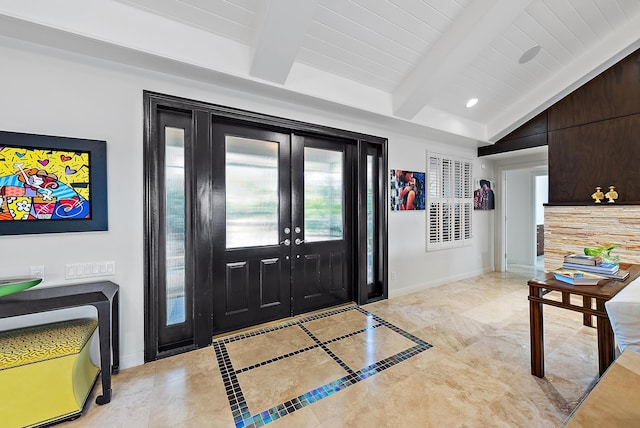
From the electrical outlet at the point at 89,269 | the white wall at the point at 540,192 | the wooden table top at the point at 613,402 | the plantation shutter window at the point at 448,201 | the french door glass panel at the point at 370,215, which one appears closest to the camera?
the wooden table top at the point at 613,402

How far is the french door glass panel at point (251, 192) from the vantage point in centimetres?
293

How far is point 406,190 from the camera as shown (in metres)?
4.18

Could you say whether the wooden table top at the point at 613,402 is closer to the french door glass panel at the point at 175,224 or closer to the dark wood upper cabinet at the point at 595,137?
the french door glass panel at the point at 175,224

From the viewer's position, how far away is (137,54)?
2.10m

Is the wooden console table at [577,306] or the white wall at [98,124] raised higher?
the white wall at [98,124]

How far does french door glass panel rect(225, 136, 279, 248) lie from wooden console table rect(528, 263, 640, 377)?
2.49m

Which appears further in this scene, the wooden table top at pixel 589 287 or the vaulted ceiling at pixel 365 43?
the vaulted ceiling at pixel 365 43

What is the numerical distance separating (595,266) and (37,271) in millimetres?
4385

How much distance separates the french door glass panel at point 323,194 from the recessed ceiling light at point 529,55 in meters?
2.53

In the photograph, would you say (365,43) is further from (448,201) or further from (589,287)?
(448,201)

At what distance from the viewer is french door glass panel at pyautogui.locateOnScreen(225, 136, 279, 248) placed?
9.61 feet

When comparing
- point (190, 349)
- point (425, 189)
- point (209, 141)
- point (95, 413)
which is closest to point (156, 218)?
point (209, 141)

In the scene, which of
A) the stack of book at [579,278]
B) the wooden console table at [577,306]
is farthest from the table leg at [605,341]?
the stack of book at [579,278]

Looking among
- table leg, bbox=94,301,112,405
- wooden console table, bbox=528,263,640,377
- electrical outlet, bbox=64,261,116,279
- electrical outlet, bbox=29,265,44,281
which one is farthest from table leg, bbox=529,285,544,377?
electrical outlet, bbox=29,265,44,281
